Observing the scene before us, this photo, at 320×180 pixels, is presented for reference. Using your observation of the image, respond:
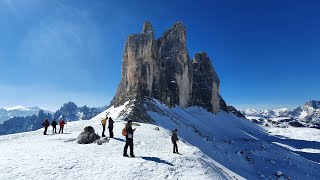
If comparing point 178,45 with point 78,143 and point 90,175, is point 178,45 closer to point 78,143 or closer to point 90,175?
point 78,143

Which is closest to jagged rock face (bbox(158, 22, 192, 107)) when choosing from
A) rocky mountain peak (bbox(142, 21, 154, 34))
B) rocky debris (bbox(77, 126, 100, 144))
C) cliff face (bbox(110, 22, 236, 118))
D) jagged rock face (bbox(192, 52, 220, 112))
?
cliff face (bbox(110, 22, 236, 118))

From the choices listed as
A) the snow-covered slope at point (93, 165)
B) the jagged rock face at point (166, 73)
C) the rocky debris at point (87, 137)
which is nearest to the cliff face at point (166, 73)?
the jagged rock face at point (166, 73)

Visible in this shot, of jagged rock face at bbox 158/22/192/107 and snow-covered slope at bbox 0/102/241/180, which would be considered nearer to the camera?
snow-covered slope at bbox 0/102/241/180

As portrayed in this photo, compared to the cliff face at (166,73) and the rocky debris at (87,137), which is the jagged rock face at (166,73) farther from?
the rocky debris at (87,137)

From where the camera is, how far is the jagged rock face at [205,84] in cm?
14838

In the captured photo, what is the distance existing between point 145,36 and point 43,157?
84911 mm

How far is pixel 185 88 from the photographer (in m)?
126

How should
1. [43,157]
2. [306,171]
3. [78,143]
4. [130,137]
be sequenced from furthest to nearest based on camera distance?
[306,171] < [78,143] < [130,137] < [43,157]

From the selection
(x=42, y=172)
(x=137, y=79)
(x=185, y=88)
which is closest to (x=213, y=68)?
(x=185, y=88)

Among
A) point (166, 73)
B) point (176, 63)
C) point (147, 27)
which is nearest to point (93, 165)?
point (147, 27)

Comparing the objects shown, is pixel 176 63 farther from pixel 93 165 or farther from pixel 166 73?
pixel 93 165

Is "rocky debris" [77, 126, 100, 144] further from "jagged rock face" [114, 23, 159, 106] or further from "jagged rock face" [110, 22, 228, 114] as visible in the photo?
"jagged rock face" [114, 23, 159, 106]

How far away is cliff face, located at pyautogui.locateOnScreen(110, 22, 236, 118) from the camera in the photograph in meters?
96.6

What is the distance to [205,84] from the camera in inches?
6152
